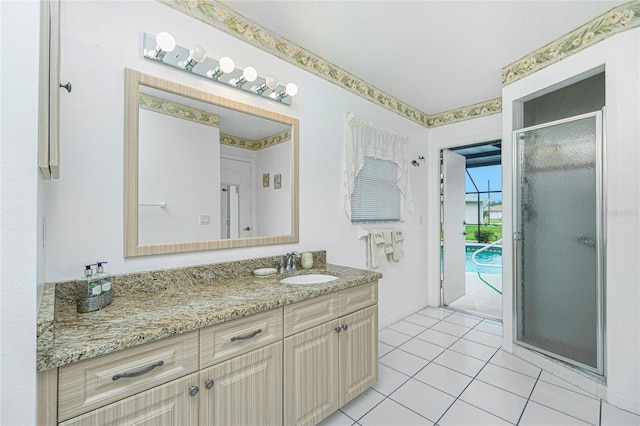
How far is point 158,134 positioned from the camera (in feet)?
4.70

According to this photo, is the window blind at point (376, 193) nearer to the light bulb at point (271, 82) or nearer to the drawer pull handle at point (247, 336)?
the light bulb at point (271, 82)

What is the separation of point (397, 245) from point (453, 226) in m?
1.20

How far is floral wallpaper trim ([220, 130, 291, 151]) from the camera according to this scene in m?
1.71

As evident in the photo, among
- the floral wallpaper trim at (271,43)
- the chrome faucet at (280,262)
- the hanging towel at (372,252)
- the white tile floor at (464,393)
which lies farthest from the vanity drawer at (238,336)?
the floral wallpaper trim at (271,43)

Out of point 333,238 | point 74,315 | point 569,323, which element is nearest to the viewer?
point 74,315

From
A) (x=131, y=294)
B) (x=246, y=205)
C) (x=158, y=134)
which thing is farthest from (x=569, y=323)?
(x=158, y=134)

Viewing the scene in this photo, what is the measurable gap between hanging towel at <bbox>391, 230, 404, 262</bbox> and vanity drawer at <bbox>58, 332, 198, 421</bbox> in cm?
224

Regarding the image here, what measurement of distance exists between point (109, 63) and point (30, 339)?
47.7 inches

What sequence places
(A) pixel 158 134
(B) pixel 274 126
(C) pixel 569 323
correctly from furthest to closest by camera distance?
1. (C) pixel 569 323
2. (B) pixel 274 126
3. (A) pixel 158 134

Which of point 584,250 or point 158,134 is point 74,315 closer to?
point 158,134

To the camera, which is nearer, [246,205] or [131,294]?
[131,294]

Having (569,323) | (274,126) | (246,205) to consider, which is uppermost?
(274,126)

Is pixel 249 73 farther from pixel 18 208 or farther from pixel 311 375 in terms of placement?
pixel 311 375

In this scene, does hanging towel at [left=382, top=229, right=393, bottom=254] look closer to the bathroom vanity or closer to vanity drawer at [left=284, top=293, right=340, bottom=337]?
the bathroom vanity
